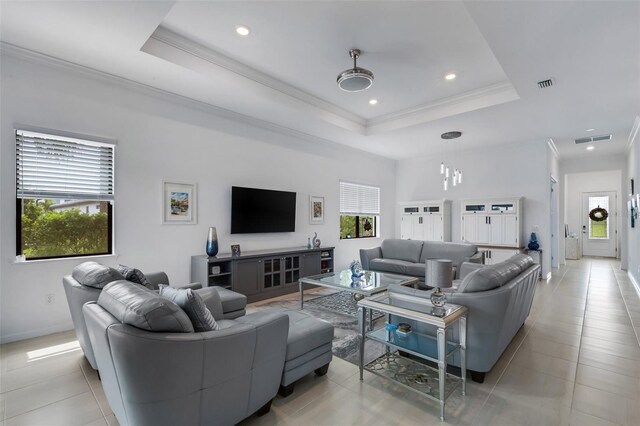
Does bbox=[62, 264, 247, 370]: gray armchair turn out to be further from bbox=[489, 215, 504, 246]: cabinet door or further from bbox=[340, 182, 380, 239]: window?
bbox=[489, 215, 504, 246]: cabinet door

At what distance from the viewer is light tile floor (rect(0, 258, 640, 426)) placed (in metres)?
2.06

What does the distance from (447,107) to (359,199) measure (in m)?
3.18

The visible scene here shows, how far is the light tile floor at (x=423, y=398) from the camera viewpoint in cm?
206

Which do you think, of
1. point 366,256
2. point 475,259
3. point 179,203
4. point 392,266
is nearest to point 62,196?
point 179,203

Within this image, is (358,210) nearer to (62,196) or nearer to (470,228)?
(470,228)

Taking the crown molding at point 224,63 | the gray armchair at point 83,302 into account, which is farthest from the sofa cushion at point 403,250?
the gray armchair at point 83,302

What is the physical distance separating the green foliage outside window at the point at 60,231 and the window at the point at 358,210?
15.2 feet

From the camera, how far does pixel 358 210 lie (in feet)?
24.8

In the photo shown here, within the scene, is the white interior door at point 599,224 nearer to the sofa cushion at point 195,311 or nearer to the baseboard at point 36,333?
the sofa cushion at point 195,311

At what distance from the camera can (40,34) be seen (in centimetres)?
291

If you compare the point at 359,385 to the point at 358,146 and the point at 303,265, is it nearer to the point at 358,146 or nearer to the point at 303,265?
the point at 303,265

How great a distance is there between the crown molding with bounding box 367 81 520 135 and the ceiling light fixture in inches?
80.1

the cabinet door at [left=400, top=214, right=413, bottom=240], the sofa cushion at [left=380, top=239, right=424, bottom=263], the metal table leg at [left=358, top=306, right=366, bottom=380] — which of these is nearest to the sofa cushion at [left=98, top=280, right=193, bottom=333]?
the metal table leg at [left=358, top=306, right=366, bottom=380]

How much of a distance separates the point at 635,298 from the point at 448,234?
337 cm
